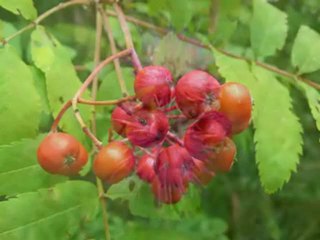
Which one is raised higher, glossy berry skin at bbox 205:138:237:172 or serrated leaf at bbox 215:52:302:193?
glossy berry skin at bbox 205:138:237:172

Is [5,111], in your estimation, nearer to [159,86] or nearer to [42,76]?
[42,76]

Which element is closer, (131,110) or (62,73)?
(131,110)

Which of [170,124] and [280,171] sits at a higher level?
[170,124]

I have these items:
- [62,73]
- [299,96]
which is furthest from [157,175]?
[299,96]

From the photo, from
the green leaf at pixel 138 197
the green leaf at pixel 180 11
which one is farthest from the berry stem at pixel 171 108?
the green leaf at pixel 180 11

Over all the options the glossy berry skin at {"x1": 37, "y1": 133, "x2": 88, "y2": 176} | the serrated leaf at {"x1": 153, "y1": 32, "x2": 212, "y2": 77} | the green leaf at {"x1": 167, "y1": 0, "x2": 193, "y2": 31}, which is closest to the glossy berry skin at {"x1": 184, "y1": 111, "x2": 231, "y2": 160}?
the glossy berry skin at {"x1": 37, "y1": 133, "x2": 88, "y2": 176}

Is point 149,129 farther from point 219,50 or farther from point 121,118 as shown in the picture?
point 219,50

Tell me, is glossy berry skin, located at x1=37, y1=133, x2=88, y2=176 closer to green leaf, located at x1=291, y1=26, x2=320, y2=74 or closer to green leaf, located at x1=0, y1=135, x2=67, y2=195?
green leaf, located at x1=0, y1=135, x2=67, y2=195
